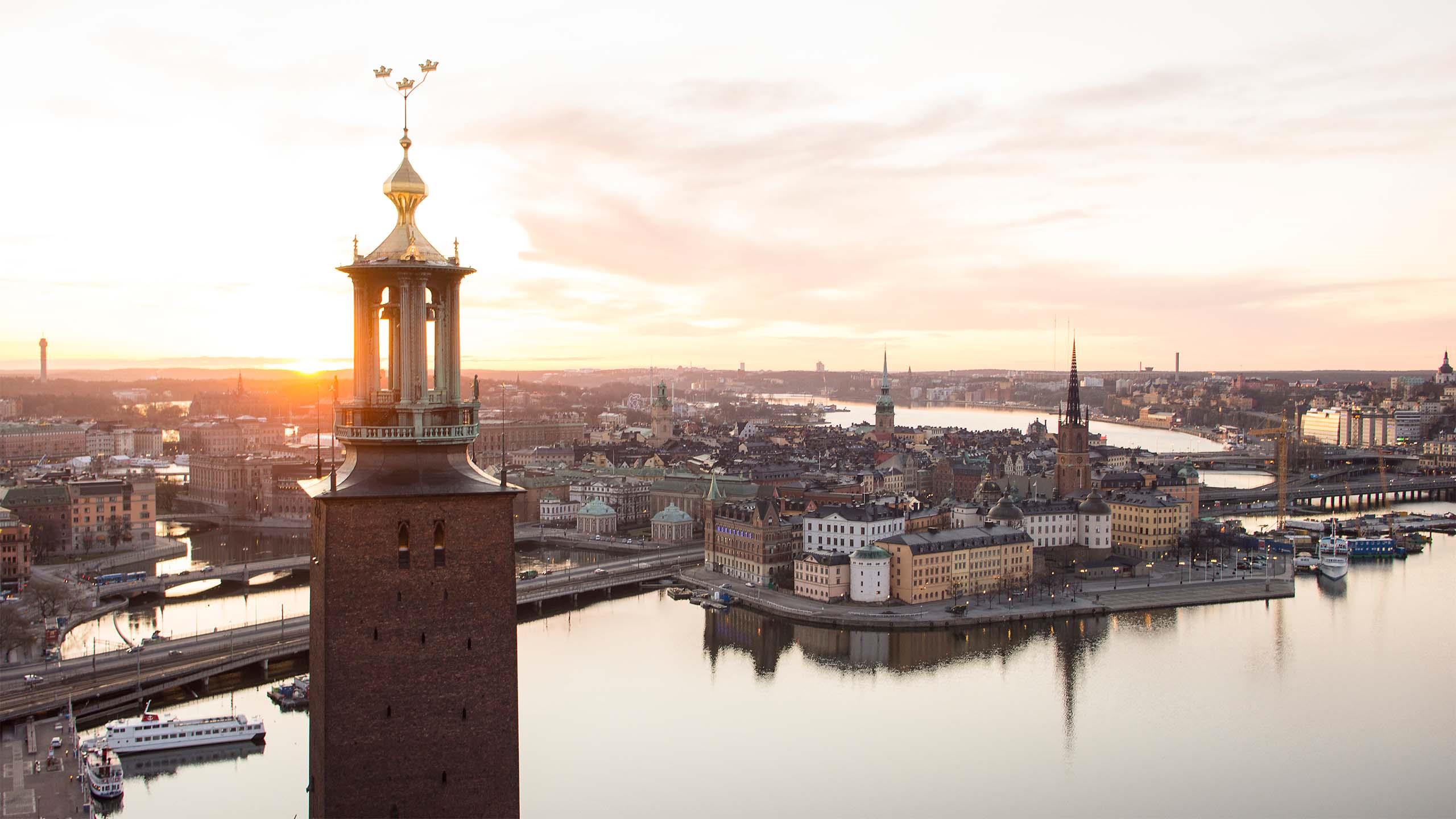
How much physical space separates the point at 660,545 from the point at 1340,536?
24.5 metres

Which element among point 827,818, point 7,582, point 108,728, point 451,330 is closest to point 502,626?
point 451,330

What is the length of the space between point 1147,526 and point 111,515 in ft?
109

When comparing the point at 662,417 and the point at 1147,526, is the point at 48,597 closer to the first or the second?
the point at 1147,526

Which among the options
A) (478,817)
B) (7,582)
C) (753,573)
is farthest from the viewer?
(753,573)

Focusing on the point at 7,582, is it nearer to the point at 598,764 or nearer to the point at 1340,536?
the point at 598,764

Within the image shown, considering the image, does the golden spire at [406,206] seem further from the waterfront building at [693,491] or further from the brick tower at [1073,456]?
the brick tower at [1073,456]

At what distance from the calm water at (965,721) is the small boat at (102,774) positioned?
39 cm

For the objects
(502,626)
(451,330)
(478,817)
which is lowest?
(478,817)

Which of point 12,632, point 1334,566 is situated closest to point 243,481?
point 12,632

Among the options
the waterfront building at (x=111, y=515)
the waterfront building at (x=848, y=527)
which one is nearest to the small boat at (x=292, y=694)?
the waterfront building at (x=848, y=527)

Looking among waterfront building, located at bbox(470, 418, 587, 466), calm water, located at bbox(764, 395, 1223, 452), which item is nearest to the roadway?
calm water, located at bbox(764, 395, 1223, 452)

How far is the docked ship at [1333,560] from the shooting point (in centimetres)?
3894

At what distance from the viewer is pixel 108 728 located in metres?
21.3

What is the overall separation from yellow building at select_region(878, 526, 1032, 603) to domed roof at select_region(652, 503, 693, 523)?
43.7ft
